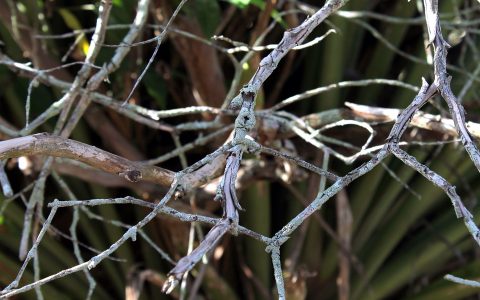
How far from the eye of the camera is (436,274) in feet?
4.53

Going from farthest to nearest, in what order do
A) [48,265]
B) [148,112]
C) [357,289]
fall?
1. [357,289]
2. [48,265]
3. [148,112]

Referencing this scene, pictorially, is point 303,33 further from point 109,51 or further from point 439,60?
point 109,51

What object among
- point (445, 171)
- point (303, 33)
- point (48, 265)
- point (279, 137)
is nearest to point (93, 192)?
point (48, 265)

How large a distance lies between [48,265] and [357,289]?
1.75 ft

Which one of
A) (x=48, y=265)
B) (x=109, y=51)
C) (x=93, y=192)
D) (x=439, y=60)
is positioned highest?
(x=109, y=51)

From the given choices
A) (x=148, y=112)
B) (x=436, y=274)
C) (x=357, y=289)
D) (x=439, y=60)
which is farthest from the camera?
(x=436, y=274)

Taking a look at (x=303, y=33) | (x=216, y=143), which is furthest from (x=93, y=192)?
(x=303, y=33)

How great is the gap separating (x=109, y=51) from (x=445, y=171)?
60 cm

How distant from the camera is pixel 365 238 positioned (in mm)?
1290

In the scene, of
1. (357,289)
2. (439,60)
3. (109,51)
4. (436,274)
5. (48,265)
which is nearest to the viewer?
(439,60)

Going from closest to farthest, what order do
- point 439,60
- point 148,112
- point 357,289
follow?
point 439,60, point 148,112, point 357,289

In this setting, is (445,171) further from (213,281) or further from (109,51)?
(109,51)

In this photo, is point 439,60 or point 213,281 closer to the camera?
point 439,60

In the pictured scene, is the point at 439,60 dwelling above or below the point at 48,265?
below
